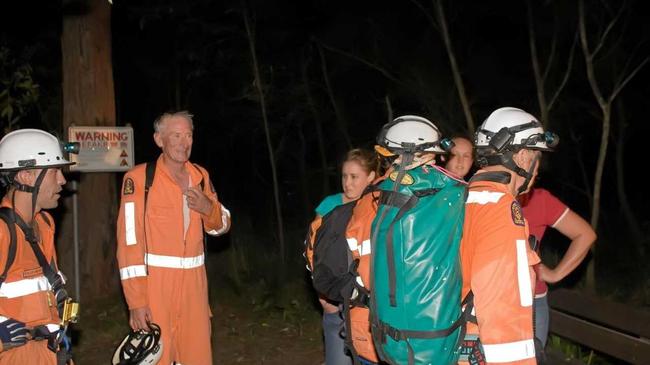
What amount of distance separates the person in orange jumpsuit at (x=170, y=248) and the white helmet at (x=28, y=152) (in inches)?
31.8

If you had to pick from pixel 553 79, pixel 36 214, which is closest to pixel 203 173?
pixel 36 214

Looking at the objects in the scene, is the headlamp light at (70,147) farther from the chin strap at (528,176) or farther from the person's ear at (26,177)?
the chin strap at (528,176)

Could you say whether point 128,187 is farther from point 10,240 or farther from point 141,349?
point 10,240

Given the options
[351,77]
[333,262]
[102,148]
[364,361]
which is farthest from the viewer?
[351,77]

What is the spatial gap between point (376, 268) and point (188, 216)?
2.44m

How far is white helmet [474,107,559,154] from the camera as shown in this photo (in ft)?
10.4

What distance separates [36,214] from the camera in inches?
170

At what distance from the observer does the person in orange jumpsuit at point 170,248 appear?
492 centimetres

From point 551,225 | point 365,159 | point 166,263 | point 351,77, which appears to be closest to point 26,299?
point 166,263

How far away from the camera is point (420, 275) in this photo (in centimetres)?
293

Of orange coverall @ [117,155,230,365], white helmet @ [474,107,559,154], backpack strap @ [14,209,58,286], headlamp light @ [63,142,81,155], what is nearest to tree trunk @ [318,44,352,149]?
orange coverall @ [117,155,230,365]

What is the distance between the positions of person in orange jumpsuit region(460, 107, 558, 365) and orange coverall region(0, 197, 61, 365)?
2.34 metres

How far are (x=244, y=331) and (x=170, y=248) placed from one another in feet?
13.5

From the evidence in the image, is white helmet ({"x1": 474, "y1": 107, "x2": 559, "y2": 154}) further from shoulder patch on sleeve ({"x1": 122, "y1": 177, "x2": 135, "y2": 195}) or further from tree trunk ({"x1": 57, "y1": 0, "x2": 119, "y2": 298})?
tree trunk ({"x1": 57, "y1": 0, "x2": 119, "y2": 298})
